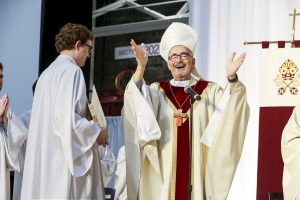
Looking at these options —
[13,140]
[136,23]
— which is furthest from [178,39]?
[136,23]

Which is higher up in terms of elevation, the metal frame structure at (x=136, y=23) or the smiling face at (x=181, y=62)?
the metal frame structure at (x=136, y=23)

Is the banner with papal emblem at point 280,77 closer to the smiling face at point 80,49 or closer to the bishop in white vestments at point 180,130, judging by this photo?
the bishop in white vestments at point 180,130

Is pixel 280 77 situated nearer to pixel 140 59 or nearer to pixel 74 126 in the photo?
pixel 140 59

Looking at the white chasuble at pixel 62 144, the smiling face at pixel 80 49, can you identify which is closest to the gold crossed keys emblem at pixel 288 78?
the smiling face at pixel 80 49

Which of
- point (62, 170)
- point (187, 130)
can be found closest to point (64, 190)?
point (62, 170)

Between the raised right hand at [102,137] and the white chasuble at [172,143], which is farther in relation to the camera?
the raised right hand at [102,137]

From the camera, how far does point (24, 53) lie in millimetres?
8109

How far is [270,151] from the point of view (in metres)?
5.86

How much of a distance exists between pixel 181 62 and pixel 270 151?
1658mm

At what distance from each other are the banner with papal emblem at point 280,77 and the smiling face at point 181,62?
1398 mm

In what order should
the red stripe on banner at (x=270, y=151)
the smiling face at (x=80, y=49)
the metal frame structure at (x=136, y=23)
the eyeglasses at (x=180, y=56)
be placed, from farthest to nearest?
1. the metal frame structure at (x=136, y=23)
2. the red stripe on banner at (x=270, y=151)
3. the smiling face at (x=80, y=49)
4. the eyeglasses at (x=180, y=56)

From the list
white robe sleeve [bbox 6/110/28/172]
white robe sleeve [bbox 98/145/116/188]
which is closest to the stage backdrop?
white robe sleeve [bbox 98/145/116/188]

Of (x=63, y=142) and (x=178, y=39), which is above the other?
(x=178, y=39)

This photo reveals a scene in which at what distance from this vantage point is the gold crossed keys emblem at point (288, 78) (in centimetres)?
586
